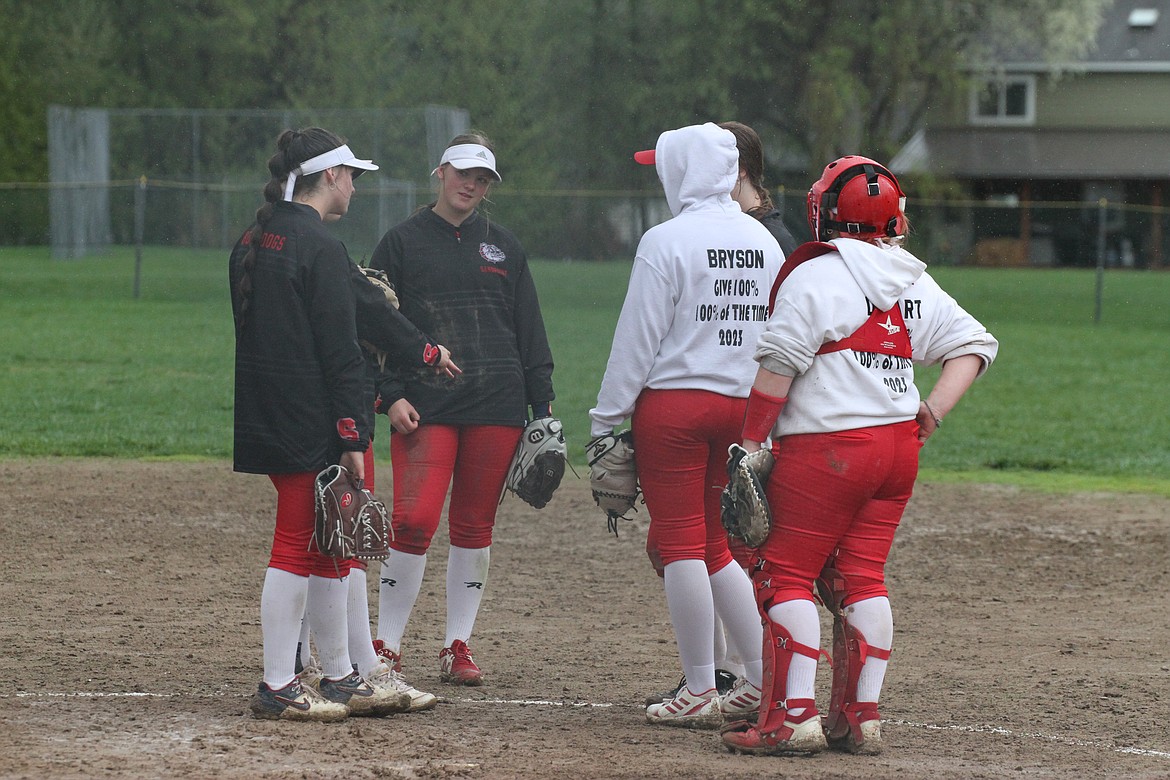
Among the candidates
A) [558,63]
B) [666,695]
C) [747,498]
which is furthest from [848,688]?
[558,63]

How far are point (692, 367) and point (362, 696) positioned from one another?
4.69 feet

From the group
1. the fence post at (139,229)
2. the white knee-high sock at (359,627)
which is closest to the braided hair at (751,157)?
the white knee-high sock at (359,627)

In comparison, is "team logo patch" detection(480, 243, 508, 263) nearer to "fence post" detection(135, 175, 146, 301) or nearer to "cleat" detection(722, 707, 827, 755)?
"cleat" detection(722, 707, 827, 755)

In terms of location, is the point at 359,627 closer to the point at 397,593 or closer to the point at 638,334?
the point at 397,593

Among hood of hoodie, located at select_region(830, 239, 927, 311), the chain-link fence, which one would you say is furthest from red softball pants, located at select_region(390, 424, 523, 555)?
the chain-link fence

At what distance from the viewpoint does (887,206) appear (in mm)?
4113

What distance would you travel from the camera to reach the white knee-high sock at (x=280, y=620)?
429 centimetres

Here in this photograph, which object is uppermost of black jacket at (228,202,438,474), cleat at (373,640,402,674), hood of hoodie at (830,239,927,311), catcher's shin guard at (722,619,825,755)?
hood of hoodie at (830,239,927,311)

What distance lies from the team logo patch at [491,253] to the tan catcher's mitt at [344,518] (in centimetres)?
113

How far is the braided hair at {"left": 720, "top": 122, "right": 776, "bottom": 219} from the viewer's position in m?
4.76

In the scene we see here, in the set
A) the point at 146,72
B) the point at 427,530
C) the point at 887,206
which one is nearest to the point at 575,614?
the point at 427,530

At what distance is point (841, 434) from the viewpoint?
13.1ft

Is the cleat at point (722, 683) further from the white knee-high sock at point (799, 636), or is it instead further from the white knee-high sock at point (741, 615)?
the white knee-high sock at point (799, 636)

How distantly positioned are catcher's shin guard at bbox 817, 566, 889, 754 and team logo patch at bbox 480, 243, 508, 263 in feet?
5.54
